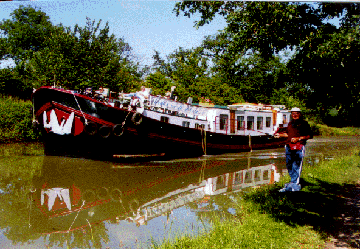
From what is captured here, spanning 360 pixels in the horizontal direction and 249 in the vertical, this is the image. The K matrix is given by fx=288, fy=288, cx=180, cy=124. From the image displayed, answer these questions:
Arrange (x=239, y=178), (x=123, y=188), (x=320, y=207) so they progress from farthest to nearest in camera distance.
A: (x=239, y=178) < (x=123, y=188) < (x=320, y=207)

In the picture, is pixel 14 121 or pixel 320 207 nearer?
pixel 320 207

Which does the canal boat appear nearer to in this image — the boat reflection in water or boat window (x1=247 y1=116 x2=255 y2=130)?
boat window (x1=247 y1=116 x2=255 y2=130)

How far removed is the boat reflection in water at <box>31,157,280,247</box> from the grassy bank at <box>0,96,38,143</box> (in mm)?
3743

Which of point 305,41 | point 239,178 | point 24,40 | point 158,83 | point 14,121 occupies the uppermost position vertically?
point 24,40

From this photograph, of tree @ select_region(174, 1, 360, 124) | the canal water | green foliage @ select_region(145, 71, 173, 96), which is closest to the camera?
tree @ select_region(174, 1, 360, 124)

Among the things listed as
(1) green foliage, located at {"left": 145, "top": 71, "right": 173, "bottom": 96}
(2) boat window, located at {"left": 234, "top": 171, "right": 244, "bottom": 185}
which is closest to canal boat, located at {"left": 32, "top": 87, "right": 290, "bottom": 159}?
(1) green foliage, located at {"left": 145, "top": 71, "right": 173, "bottom": 96}

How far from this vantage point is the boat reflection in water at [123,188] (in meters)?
5.10

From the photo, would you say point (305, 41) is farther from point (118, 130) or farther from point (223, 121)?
point (223, 121)

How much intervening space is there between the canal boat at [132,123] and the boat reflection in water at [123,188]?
61cm

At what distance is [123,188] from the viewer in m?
6.93

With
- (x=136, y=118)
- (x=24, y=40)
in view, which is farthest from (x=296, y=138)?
(x=24, y=40)

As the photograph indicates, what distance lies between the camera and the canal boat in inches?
365

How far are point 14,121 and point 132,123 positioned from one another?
22.5ft

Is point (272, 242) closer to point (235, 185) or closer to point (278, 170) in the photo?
point (235, 185)
